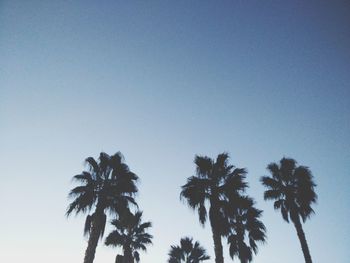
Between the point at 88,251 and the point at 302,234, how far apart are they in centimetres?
1618

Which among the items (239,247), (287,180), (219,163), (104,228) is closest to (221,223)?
(219,163)

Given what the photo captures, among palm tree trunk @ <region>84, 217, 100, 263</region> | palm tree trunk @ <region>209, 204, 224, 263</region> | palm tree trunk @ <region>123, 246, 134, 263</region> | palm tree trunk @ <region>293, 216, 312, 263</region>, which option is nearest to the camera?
palm tree trunk @ <region>84, 217, 100, 263</region>

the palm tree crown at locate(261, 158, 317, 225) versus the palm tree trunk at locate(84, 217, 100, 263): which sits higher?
the palm tree crown at locate(261, 158, 317, 225)

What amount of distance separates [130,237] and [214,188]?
32.7 ft

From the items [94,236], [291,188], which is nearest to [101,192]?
[94,236]

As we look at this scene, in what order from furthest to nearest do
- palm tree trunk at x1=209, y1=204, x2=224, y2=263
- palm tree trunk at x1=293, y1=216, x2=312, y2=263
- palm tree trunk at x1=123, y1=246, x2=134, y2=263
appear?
1. palm tree trunk at x1=123, y1=246, x2=134, y2=263
2. palm tree trunk at x1=293, y1=216, x2=312, y2=263
3. palm tree trunk at x1=209, y1=204, x2=224, y2=263

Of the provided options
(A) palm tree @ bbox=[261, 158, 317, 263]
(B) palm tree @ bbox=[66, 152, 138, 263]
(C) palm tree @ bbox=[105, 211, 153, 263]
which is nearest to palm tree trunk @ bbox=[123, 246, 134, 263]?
(C) palm tree @ bbox=[105, 211, 153, 263]

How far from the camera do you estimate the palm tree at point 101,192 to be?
17703 mm

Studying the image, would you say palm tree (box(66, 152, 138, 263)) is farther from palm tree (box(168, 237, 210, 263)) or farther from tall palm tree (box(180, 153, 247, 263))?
palm tree (box(168, 237, 210, 263))

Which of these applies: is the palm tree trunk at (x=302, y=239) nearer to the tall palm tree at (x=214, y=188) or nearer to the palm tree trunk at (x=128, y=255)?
the tall palm tree at (x=214, y=188)

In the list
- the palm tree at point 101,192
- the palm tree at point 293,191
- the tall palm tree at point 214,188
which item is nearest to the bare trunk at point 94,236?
the palm tree at point 101,192

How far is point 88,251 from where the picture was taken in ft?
55.0

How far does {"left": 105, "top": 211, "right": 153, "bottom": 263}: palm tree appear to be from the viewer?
949 inches

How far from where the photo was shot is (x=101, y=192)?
18953 mm
